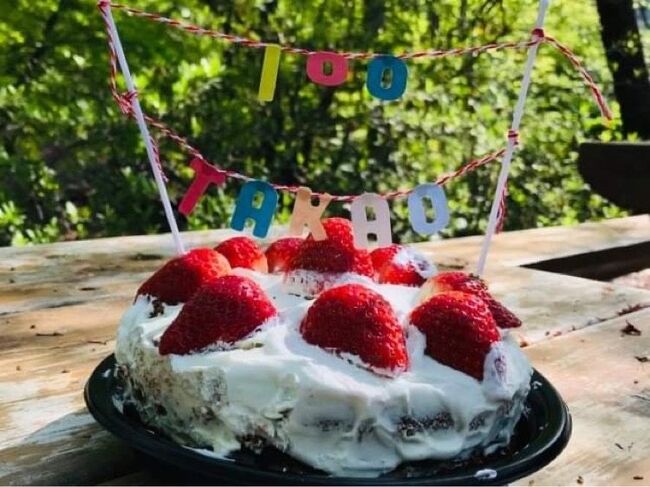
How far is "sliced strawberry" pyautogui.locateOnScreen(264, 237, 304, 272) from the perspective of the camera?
99cm

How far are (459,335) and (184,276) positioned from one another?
0.28 metres

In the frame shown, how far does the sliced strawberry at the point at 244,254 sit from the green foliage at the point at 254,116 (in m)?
2.19

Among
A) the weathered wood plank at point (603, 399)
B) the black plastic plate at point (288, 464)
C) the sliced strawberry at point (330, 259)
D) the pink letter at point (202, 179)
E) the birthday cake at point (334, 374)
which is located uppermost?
the pink letter at point (202, 179)

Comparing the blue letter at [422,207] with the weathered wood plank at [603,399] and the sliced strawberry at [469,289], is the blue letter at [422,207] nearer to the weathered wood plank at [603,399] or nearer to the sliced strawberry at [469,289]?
the sliced strawberry at [469,289]

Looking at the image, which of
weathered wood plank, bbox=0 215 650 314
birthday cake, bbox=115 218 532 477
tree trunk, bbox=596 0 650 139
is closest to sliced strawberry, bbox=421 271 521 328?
birthday cake, bbox=115 218 532 477

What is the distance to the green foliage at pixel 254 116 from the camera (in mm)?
3115

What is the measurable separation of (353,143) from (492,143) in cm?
68

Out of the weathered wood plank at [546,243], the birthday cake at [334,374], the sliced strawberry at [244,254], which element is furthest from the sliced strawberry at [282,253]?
the weathered wood plank at [546,243]

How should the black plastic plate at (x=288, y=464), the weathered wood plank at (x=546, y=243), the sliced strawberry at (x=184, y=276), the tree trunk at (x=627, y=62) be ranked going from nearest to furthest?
1. the black plastic plate at (x=288, y=464)
2. the sliced strawberry at (x=184, y=276)
3. the weathered wood plank at (x=546, y=243)
4. the tree trunk at (x=627, y=62)

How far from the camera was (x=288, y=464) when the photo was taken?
72 cm

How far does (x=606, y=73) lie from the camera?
4891 millimetres

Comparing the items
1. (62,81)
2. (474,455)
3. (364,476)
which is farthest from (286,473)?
(62,81)

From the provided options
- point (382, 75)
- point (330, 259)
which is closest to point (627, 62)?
point (382, 75)

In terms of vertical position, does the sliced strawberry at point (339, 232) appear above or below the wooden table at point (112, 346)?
above
